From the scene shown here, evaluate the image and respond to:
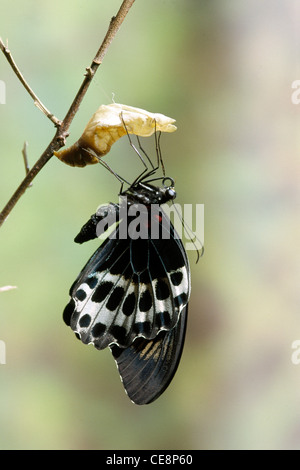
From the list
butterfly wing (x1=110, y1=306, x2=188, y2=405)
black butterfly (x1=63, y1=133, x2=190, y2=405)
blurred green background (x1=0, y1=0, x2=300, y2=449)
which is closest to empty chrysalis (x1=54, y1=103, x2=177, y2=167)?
black butterfly (x1=63, y1=133, x2=190, y2=405)

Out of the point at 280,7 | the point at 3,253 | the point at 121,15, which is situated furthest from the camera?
the point at 280,7

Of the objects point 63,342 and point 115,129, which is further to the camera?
point 63,342

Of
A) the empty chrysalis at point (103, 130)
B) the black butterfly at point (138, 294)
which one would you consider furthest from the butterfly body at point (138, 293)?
the empty chrysalis at point (103, 130)

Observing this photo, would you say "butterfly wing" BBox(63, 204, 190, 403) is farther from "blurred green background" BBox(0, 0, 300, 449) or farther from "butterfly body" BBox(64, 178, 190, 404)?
"blurred green background" BBox(0, 0, 300, 449)

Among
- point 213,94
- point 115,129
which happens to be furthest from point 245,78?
point 115,129

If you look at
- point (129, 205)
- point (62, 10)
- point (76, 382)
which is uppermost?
point (62, 10)

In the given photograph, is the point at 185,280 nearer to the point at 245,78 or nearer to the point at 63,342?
the point at 63,342

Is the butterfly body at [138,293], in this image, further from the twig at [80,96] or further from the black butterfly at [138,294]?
the twig at [80,96]
